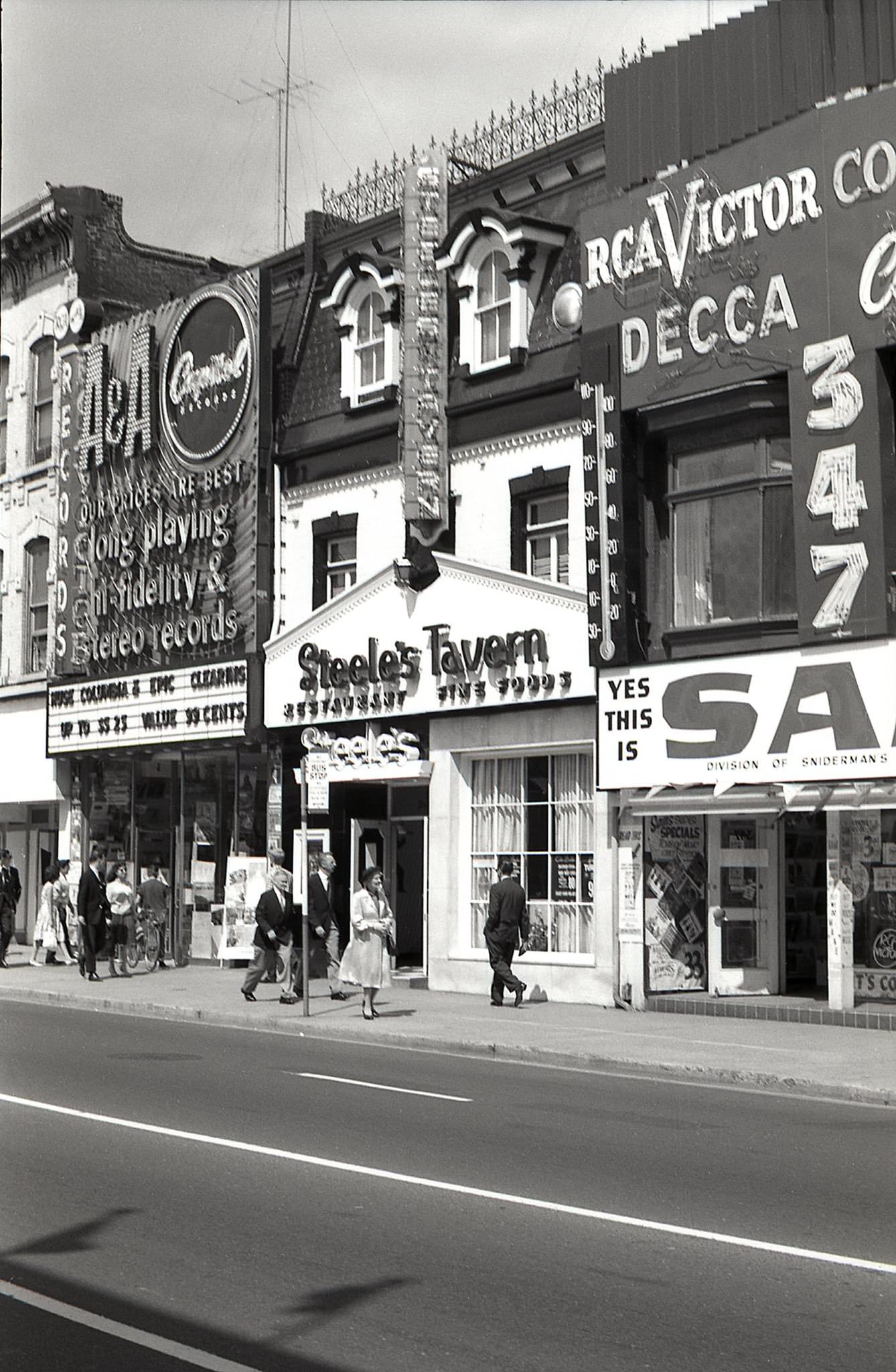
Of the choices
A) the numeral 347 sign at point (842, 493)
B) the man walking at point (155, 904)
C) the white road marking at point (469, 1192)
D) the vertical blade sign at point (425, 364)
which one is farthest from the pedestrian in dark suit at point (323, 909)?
the white road marking at point (469, 1192)

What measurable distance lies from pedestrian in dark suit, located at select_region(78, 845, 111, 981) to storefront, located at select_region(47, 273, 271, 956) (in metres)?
2.57

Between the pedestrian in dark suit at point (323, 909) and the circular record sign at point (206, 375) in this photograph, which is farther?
the circular record sign at point (206, 375)

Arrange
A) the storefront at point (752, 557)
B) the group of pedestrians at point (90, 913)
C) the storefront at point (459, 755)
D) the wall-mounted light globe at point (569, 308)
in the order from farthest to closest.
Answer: the group of pedestrians at point (90, 913), the wall-mounted light globe at point (569, 308), the storefront at point (459, 755), the storefront at point (752, 557)

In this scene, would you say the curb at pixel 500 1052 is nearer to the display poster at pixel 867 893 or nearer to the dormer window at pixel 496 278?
the display poster at pixel 867 893

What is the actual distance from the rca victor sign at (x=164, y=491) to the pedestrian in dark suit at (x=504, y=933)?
7.46m

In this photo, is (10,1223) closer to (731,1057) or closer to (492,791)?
(731,1057)

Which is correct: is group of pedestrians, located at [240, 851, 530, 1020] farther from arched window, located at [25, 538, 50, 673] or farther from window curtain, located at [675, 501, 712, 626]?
arched window, located at [25, 538, 50, 673]

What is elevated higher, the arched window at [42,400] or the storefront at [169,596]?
the arched window at [42,400]

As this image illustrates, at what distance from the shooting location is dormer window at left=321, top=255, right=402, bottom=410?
85.5ft

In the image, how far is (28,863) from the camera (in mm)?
35750

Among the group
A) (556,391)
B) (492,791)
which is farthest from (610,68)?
(492,791)

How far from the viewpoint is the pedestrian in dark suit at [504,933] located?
21688mm

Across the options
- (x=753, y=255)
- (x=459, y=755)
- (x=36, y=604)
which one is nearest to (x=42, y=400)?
(x=36, y=604)

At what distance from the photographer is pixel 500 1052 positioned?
17516 millimetres
